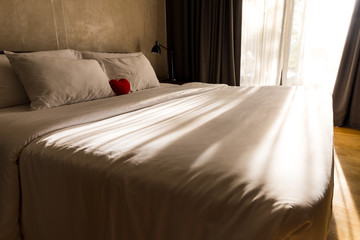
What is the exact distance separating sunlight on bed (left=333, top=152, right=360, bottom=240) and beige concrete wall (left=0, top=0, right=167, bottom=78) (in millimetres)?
2502

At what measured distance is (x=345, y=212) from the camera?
56.1 inches

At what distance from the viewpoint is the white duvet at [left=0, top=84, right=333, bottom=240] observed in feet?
1.85

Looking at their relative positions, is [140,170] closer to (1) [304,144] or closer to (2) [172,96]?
(1) [304,144]

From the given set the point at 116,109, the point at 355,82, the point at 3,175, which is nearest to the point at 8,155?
the point at 3,175

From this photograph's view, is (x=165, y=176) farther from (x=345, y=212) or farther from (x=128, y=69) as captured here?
(x=128, y=69)

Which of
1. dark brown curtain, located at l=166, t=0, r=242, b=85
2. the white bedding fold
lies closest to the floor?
the white bedding fold

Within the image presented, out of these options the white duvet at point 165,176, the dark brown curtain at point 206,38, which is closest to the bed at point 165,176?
the white duvet at point 165,176

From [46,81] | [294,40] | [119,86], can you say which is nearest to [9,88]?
[46,81]

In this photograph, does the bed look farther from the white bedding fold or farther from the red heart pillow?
the red heart pillow

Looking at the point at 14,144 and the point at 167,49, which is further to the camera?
the point at 167,49

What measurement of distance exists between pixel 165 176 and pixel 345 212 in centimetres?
134

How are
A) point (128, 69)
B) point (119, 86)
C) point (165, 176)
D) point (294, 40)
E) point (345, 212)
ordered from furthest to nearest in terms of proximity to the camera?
point (294, 40), point (128, 69), point (119, 86), point (345, 212), point (165, 176)

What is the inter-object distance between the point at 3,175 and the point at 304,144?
1152mm

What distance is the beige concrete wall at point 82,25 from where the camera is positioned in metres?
1.86
